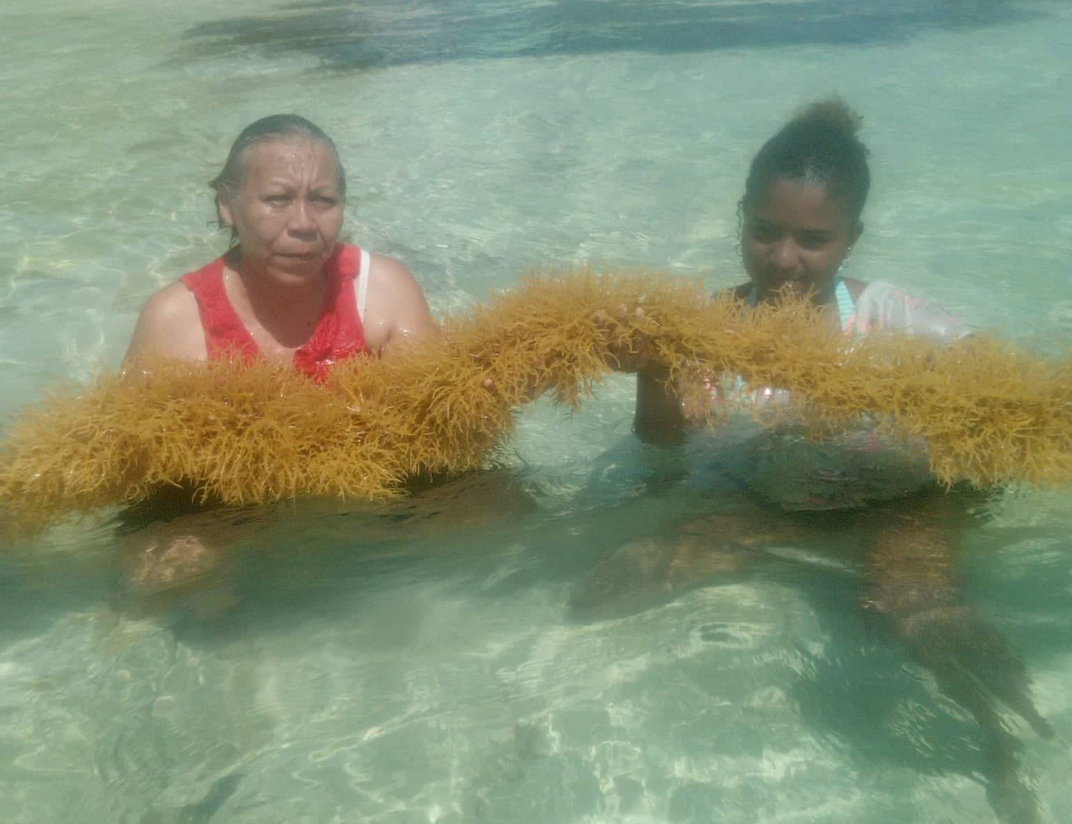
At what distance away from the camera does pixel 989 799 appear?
221cm

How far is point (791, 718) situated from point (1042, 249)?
166 inches

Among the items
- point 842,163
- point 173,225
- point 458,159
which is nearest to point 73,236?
point 173,225

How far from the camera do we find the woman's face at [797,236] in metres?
3.04

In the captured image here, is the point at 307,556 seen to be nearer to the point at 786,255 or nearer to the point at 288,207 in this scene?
the point at 288,207

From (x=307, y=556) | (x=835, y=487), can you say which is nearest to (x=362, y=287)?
(x=307, y=556)

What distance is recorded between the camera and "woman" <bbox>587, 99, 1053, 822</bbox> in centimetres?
244

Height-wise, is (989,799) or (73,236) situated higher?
(73,236)

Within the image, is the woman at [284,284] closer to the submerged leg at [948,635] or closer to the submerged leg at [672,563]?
the submerged leg at [672,563]

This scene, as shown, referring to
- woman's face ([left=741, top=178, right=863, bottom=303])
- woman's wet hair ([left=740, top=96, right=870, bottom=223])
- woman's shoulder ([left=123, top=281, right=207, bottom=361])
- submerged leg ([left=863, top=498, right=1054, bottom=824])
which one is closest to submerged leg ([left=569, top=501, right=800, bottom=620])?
submerged leg ([left=863, top=498, right=1054, bottom=824])

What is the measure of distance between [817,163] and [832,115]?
460 mm

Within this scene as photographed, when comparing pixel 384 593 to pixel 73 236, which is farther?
pixel 73 236

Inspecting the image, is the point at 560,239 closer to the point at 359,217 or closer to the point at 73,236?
the point at 359,217

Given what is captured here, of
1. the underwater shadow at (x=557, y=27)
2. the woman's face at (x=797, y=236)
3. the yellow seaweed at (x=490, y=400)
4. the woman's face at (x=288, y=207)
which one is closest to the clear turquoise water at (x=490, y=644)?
the yellow seaweed at (x=490, y=400)

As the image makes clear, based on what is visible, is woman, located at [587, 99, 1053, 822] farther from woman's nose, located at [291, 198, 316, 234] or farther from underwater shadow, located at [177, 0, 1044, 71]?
underwater shadow, located at [177, 0, 1044, 71]
